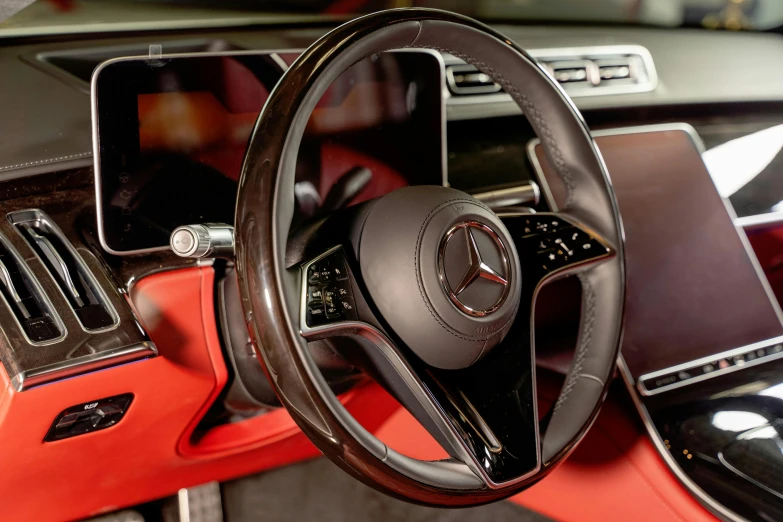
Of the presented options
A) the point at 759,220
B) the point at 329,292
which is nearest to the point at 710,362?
the point at 759,220

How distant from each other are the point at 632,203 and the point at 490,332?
2.19 ft

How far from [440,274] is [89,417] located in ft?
1.37

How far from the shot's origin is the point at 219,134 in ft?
2.65

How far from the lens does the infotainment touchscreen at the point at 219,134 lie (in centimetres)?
72

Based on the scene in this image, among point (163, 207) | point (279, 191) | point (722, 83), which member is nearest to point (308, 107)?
point (279, 191)

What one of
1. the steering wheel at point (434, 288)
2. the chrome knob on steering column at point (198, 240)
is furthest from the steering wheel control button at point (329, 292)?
the chrome knob on steering column at point (198, 240)

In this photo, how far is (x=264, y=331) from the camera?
474 mm

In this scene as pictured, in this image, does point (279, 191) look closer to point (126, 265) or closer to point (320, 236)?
point (320, 236)

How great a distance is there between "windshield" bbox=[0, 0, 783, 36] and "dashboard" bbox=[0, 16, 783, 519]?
31 mm

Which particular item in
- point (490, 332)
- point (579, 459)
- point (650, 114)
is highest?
point (650, 114)

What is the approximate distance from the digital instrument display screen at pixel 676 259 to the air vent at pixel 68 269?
0.75 metres

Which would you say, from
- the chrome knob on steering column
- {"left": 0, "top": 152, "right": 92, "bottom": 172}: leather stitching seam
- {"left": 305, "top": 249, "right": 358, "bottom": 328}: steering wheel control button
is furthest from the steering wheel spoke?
{"left": 0, "top": 152, "right": 92, "bottom": 172}: leather stitching seam

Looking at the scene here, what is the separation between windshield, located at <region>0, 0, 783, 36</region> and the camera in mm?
833

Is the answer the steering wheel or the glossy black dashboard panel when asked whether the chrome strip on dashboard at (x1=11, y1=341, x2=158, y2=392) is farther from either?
the glossy black dashboard panel
